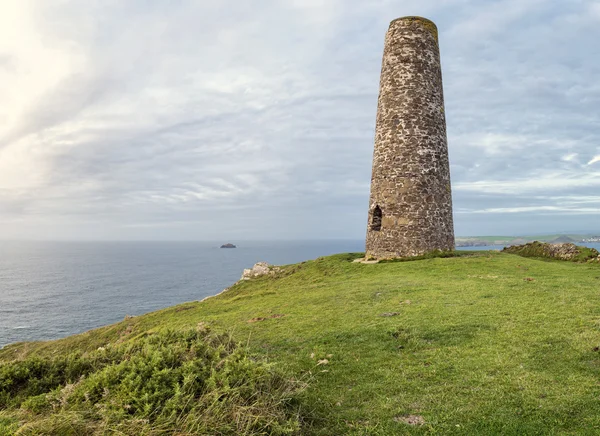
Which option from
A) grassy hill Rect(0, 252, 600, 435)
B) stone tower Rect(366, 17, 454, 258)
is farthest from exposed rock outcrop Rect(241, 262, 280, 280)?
grassy hill Rect(0, 252, 600, 435)

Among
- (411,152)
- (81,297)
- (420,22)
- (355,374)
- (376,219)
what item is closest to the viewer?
(355,374)

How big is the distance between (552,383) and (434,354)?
206 cm

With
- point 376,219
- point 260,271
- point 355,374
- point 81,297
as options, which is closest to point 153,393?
point 355,374

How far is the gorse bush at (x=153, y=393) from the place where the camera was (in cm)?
436

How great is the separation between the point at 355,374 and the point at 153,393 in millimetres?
3744

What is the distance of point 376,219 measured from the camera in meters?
23.7

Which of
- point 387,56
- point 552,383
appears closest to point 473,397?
point 552,383

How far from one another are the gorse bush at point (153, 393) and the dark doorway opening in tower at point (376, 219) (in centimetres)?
1809

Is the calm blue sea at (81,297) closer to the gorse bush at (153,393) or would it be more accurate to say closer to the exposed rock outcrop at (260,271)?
the exposed rock outcrop at (260,271)

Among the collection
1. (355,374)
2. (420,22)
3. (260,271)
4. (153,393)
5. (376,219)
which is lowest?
(355,374)

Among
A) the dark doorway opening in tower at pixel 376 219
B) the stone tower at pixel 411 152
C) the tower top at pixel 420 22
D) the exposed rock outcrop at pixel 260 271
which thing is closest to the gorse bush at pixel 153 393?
the stone tower at pixel 411 152

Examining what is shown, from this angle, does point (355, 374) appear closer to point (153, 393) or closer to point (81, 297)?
point (153, 393)

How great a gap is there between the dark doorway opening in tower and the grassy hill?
10780mm

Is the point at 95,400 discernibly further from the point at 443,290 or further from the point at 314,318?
the point at 443,290
